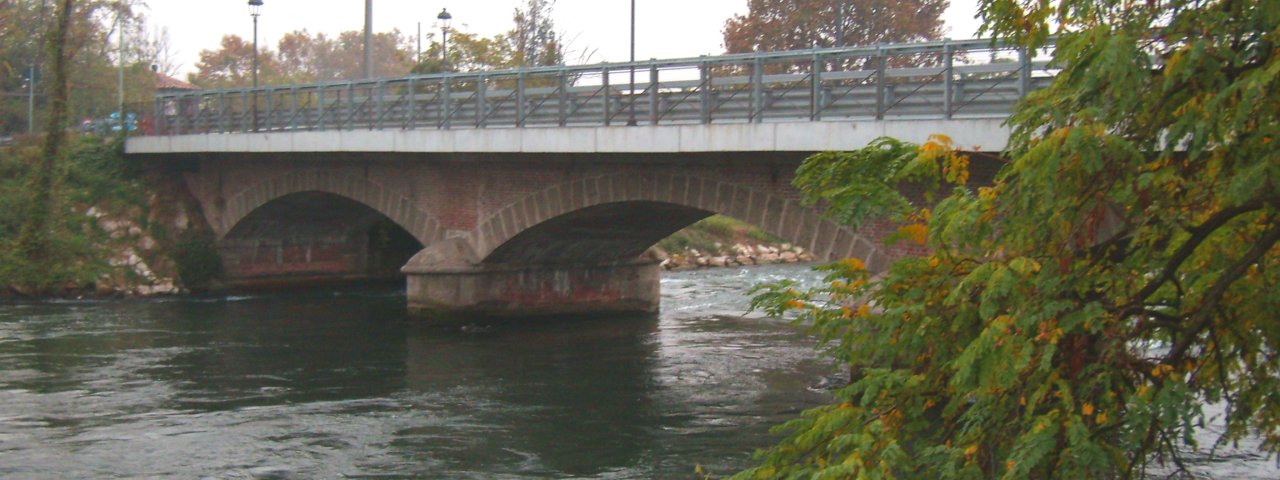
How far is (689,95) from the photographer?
61.2 feet

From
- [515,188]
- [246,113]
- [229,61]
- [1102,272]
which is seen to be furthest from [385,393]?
[229,61]

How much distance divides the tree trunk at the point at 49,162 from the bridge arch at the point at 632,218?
32.5 feet

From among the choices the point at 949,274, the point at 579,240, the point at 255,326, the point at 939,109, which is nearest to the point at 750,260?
the point at 579,240

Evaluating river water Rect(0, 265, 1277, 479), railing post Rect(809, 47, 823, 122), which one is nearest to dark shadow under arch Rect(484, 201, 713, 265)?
river water Rect(0, 265, 1277, 479)

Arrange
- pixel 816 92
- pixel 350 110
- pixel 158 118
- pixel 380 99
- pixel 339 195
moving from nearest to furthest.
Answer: pixel 816 92 < pixel 380 99 < pixel 350 110 < pixel 339 195 < pixel 158 118

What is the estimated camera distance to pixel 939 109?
1538 centimetres

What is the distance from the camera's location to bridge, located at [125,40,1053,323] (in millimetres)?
16266

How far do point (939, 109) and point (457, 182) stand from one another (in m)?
11.3

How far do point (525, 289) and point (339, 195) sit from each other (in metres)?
4.52

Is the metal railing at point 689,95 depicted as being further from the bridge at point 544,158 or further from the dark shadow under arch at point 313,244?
the dark shadow under arch at point 313,244

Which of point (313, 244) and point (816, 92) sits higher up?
point (816, 92)

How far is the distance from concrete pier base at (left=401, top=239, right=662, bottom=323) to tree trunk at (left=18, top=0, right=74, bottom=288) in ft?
28.0

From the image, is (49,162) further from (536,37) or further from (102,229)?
(536,37)

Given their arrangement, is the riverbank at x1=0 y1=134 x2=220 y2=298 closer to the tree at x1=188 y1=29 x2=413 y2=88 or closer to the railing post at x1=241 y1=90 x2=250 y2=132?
the railing post at x1=241 y1=90 x2=250 y2=132
